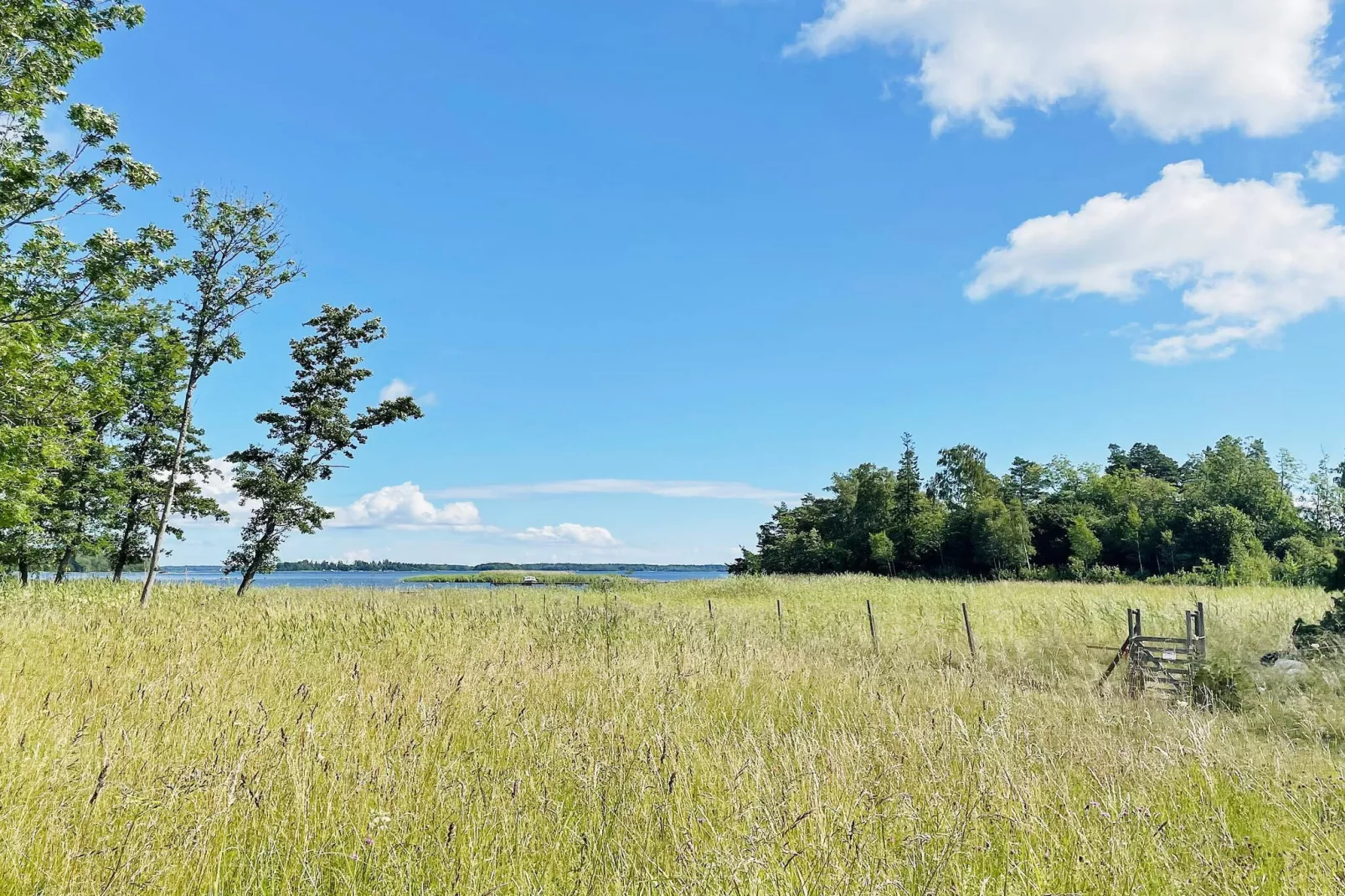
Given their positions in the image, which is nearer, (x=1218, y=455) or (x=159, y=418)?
(x=159, y=418)

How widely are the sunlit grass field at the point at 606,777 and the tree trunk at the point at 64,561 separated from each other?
2663 cm

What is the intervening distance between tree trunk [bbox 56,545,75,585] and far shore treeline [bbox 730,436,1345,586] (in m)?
56.6

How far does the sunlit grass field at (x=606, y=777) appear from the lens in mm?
2805

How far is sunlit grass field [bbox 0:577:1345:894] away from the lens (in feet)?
9.20

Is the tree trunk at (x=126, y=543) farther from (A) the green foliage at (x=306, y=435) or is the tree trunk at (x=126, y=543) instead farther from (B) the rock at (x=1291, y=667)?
(B) the rock at (x=1291, y=667)

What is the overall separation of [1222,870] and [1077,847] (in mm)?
599

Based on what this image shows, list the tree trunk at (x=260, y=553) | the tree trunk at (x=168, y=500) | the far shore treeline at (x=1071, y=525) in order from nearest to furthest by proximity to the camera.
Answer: the tree trunk at (x=168, y=500) < the tree trunk at (x=260, y=553) < the far shore treeline at (x=1071, y=525)

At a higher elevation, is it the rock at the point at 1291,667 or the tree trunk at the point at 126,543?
the tree trunk at the point at 126,543

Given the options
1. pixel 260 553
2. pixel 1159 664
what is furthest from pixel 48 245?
pixel 1159 664

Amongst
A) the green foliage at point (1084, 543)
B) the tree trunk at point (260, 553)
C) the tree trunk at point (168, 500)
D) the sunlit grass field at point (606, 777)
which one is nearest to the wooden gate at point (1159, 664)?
the sunlit grass field at point (606, 777)

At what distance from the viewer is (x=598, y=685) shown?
6.13m

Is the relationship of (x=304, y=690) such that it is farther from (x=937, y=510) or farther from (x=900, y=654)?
(x=937, y=510)

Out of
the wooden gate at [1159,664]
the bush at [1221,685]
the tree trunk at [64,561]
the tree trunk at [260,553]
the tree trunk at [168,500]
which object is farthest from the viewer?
the tree trunk at [64,561]

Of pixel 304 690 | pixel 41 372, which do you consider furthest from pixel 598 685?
pixel 41 372
